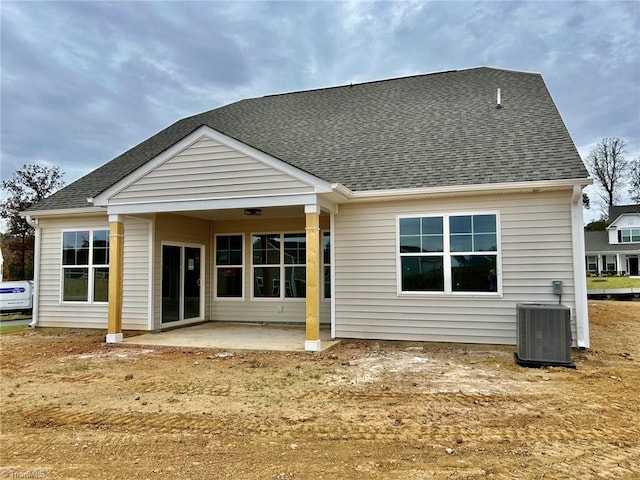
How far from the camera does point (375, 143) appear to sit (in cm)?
1036

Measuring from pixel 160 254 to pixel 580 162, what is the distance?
30.3 feet

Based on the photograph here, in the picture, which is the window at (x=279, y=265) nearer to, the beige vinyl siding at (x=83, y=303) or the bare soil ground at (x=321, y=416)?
the beige vinyl siding at (x=83, y=303)

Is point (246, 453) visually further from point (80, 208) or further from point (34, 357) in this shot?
point (80, 208)

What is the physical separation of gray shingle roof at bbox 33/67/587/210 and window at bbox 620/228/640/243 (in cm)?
3438

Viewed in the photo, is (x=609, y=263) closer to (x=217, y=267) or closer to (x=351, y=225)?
(x=351, y=225)

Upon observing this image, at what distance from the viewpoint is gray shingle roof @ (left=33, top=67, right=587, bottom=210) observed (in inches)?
327

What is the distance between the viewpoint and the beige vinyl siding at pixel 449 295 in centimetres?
756

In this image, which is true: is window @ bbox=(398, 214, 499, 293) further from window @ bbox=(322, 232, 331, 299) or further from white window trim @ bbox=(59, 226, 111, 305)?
white window trim @ bbox=(59, 226, 111, 305)

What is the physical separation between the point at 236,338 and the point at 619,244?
4169 centimetres

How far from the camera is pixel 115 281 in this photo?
899 cm

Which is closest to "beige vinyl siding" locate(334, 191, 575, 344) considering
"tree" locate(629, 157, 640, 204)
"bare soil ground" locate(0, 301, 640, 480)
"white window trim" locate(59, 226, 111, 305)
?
"bare soil ground" locate(0, 301, 640, 480)

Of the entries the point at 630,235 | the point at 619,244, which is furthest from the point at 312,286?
the point at 630,235

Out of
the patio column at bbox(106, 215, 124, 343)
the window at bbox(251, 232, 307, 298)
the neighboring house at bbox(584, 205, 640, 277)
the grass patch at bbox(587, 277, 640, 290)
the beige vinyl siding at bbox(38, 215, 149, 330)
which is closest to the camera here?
the patio column at bbox(106, 215, 124, 343)

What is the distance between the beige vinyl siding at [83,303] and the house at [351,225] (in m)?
0.04
